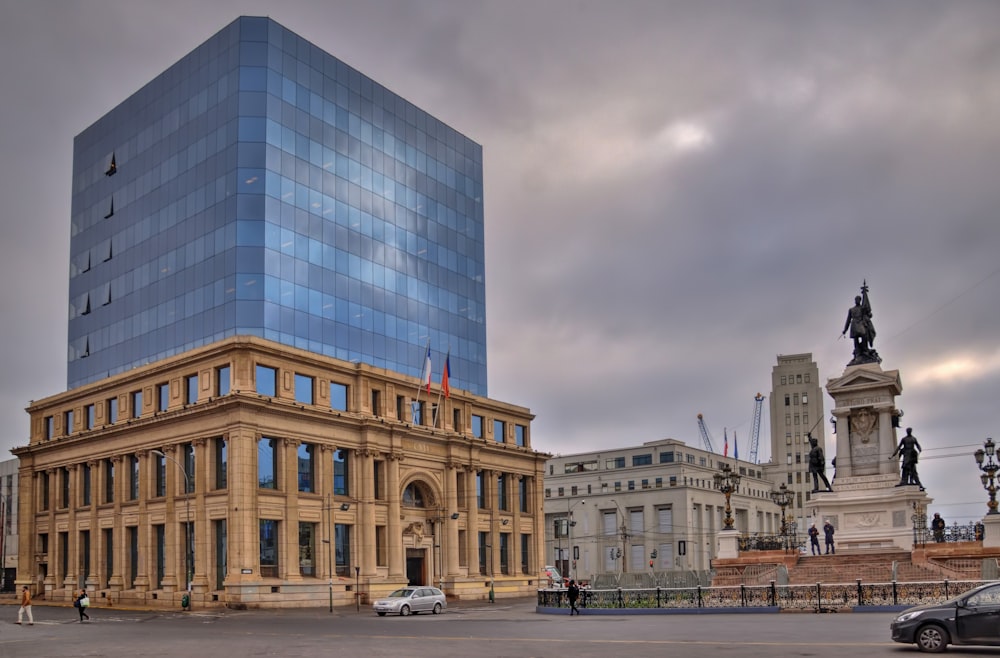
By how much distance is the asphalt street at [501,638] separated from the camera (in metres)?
26.6

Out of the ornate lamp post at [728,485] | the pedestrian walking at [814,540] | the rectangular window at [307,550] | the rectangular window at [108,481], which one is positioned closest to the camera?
the ornate lamp post at [728,485]

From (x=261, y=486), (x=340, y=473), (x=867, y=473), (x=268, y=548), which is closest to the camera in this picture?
(x=867, y=473)

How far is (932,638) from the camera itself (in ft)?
80.6

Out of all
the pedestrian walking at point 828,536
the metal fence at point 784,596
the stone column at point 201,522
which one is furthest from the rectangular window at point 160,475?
the pedestrian walking at point 828,536

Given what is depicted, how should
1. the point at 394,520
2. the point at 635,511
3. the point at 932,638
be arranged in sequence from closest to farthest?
1. the point at 932,638
2. the point at 394,520
3. the point at 635,511

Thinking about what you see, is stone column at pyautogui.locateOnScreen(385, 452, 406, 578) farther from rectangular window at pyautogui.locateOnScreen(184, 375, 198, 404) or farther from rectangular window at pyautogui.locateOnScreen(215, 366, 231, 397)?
rectangular window at pyautogui.locateOnScreen(184, 375, 198, 404)

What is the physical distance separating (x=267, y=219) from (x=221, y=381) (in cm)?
1282

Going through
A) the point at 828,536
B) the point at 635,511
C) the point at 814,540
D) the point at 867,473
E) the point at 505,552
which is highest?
the point at 867,473

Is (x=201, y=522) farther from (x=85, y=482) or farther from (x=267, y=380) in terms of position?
(x=85, y=482)

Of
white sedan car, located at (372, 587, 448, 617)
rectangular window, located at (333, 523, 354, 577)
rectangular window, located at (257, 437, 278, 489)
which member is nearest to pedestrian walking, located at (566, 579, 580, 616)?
white sedan car, located at (372, 587, 448, 617)

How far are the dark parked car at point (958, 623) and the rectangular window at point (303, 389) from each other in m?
55.0

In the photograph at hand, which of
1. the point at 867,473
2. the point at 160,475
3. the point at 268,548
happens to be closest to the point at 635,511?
the point at 268,548

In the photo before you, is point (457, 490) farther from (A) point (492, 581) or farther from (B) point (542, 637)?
(B) point (542, 637)

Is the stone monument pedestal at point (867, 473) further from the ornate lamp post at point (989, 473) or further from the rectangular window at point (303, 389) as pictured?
the rectangular window at point (303, 389)
